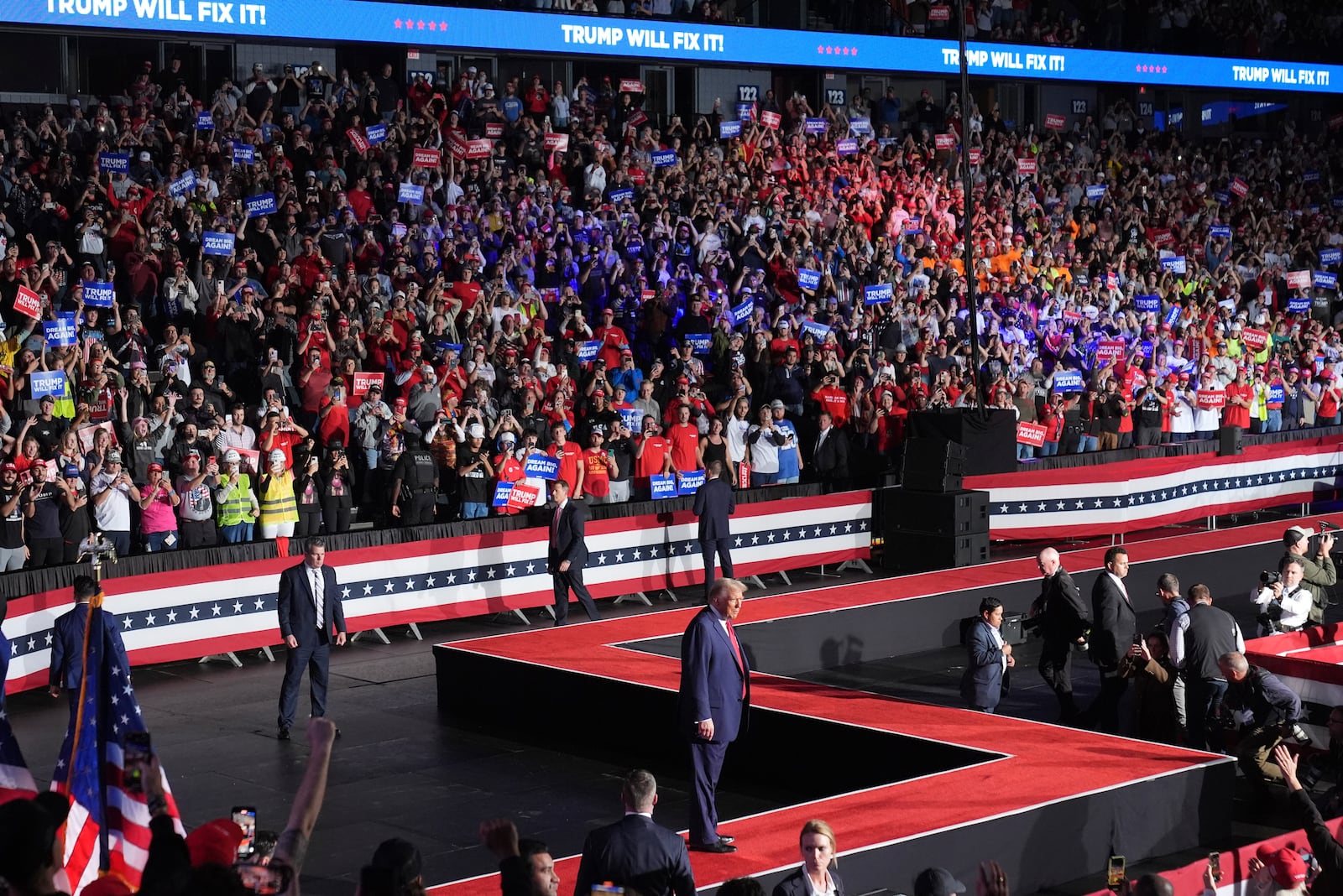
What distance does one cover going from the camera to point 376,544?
20.4 metres

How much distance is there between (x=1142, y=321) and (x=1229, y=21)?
48.5 ft

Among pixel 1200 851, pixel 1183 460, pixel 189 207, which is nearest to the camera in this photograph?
pixel 1200 851

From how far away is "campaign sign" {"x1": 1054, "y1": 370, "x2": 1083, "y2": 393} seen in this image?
29.1m

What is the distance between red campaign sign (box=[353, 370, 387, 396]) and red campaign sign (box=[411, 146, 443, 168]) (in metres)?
6.06

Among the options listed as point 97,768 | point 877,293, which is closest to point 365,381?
point 877,293

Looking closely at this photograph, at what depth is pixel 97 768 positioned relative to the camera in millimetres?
9484

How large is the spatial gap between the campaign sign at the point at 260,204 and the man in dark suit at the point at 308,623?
10419mm

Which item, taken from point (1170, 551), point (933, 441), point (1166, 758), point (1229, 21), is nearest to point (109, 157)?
point (933, 441)

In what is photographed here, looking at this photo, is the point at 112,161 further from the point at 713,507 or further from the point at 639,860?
the point at 639,860

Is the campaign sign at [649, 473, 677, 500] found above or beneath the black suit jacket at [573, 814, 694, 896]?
above

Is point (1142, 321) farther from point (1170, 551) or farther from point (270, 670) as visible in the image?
point (270, 670)

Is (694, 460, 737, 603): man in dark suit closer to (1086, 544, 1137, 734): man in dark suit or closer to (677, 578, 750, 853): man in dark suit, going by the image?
(1086, 544, 1137, 734): man in dark suit

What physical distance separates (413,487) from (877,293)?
11212 millimetres

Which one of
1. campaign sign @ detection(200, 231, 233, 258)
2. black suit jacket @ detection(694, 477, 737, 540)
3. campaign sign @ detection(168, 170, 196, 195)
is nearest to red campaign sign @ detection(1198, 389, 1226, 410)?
black suit jacket @ detection(694, 477, 737, 540)
